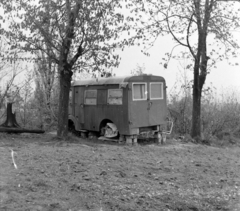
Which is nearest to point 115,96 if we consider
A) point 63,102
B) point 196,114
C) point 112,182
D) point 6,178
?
point 63,102

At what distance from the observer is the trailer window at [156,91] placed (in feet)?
45.4

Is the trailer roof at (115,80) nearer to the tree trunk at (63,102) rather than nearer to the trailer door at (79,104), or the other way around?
the trailer door at (79,104)

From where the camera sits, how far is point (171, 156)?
10.4 m

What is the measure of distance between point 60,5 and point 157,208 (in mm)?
7401

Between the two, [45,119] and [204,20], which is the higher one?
[204,20]

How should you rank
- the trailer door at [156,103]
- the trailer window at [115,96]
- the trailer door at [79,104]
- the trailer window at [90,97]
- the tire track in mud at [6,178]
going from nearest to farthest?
the tire track in mud at [6,178] → the trailer window at [115,96] → the trailer door at [156,103] → the trailer window at [90,97] → the trailer door at [79,104]

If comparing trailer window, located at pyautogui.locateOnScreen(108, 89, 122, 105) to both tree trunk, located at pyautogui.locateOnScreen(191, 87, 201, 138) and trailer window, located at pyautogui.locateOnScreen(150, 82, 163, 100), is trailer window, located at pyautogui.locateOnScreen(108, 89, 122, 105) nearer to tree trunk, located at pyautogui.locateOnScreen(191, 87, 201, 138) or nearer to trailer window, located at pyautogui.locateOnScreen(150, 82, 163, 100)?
trailer window, located at pyautogui.locateOnScreen(150, 82, 163, 100)

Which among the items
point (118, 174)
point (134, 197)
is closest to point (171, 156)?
point (118, 174)

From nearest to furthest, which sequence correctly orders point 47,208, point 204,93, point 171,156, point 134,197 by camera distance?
point 47,208
point 134,197
point 171,156
point 204,93

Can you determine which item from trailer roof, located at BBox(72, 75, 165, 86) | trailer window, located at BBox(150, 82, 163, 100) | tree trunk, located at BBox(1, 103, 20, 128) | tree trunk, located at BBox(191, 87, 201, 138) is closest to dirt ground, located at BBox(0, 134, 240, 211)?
trailer roof, located at BBox(72, 75, 165, 86)

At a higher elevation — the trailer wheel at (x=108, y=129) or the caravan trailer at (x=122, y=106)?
→ the caravan trailer at (x=122, y=106)

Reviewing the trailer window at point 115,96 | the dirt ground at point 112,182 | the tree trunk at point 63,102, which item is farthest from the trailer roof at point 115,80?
the dirt ground at point 112,182

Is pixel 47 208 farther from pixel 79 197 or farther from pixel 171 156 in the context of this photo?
pixel 171 156

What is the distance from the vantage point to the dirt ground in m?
5.89
